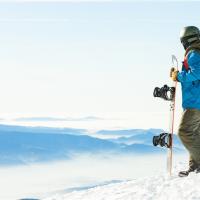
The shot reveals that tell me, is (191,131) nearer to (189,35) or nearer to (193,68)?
(193,68)

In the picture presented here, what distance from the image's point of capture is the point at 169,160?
1567 centimetres

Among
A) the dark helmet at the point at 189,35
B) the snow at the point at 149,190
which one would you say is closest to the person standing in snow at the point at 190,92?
the dark helmet at the point at 189,35

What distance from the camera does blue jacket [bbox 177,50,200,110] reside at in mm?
14211

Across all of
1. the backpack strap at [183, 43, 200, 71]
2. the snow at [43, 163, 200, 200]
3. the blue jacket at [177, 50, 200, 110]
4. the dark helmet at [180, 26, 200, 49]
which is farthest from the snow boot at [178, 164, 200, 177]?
the dark helmet at [180, 26, 200, 49]

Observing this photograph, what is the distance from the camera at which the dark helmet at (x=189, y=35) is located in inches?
572

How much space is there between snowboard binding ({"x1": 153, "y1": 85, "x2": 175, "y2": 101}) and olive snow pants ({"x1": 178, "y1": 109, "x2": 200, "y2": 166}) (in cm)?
98

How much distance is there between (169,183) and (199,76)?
214 cm

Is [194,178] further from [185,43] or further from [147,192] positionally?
[185,43]

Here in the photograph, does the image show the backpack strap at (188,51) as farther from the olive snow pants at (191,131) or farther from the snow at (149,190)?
the snow at (149,190)

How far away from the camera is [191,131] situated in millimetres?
14539

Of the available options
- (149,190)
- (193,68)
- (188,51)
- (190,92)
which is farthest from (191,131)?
(188,51)

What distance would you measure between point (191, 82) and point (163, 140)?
1783mm

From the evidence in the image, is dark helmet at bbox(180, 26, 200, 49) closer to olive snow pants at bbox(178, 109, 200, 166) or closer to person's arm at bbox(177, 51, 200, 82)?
person's arm at bbox(177, 51, 200, 82)

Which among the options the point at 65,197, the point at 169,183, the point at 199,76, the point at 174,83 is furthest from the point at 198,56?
the point at 65,197
